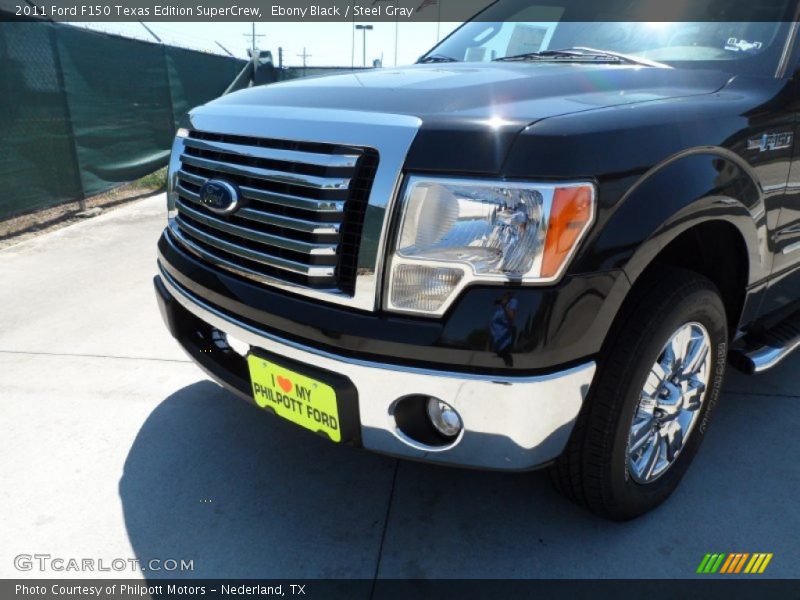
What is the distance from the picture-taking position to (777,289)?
244 centimetres

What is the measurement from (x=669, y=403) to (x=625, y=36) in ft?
4.92

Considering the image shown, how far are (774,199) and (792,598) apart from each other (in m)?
1.24

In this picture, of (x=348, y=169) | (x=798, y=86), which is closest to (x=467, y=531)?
(x=348, y=169)

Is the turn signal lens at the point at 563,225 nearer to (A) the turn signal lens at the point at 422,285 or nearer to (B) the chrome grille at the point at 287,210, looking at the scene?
(A) the turn signal lens at the point at 422,285

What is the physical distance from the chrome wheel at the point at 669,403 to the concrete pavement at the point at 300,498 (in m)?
0.23

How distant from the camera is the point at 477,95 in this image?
5.93 ft

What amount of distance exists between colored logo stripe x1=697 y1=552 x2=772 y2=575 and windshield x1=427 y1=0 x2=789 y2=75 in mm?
1623

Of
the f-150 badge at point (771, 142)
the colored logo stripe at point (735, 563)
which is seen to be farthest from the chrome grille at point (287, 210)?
the colored logo stripe at point (735, 563)

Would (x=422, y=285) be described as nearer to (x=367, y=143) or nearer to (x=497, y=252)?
(x=497, y=252)

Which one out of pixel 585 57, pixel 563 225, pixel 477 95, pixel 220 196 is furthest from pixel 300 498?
pixel 585 57

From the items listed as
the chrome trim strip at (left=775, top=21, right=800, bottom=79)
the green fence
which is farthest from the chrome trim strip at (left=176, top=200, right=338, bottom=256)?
the green fence

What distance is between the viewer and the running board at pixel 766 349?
2316 mm

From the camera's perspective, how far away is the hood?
60.6 inches

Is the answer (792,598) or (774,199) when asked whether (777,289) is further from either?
(792,598)
